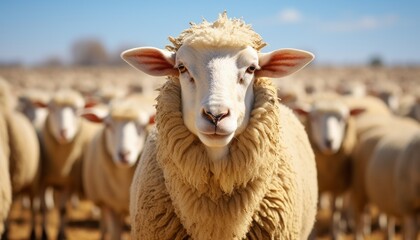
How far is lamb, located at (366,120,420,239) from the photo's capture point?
4516mm

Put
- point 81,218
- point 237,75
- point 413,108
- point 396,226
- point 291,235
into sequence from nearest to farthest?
point 237,75 < point 291,235 < point 396,226 < point 81,218 < point 413,108

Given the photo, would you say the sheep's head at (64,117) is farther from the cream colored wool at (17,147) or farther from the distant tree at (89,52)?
the distant tree at (89,52)

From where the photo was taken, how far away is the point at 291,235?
265cm

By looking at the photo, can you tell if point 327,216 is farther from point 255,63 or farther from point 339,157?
point 255,63

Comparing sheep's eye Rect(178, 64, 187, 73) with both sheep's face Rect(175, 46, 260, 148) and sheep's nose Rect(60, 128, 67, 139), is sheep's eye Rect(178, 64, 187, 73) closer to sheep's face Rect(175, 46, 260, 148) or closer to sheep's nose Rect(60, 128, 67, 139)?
sheep's face Rect(175, 46, 260, 148)

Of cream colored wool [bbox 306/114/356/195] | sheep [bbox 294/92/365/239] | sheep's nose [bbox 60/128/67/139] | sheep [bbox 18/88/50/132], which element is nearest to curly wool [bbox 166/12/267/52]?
sheep [bbox 294/92/365/239]

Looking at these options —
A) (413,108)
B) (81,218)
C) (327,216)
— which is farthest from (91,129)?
(413,108)

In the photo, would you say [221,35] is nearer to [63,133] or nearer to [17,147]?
[17,147]

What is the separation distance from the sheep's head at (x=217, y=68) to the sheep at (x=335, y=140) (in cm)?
307

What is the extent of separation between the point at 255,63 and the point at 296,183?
2.58 ft

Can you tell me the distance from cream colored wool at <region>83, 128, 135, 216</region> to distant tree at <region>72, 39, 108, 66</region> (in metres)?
94.8

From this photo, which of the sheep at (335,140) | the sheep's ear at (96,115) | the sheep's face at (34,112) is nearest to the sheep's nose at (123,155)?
the sheep's ear at (96,115)

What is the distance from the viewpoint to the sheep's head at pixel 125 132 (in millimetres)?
4457

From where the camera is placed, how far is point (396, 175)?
4703mm
